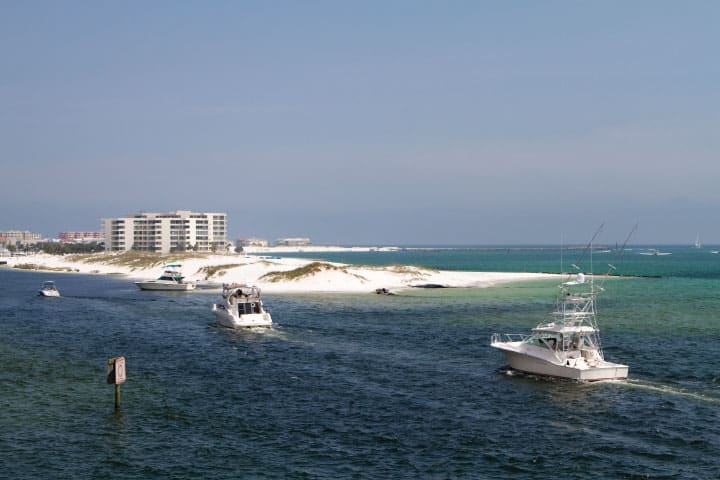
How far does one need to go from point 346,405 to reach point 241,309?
3241cm

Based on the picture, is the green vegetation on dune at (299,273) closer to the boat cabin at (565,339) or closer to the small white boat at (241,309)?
the small white boat at (241,309)

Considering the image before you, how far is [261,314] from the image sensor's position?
65250mm

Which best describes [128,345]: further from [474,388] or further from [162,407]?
[474,388]

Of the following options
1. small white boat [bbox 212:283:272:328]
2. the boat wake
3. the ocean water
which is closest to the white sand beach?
small white boat [bbox 212:283:272:328]

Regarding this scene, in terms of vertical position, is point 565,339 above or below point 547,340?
above

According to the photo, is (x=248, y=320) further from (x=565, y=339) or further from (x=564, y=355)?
(x=564, y=355)

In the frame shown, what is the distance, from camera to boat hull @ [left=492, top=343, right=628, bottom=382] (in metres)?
40.3

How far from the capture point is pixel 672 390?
125ft

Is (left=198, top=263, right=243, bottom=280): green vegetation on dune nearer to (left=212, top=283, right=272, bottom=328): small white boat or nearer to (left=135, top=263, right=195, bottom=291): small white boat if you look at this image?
(left=135, top=263, right=195, bottom=291): small white boat

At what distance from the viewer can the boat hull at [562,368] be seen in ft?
132

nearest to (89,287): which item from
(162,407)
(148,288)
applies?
(148,288)

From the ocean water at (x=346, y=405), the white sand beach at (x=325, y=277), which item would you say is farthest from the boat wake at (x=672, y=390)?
the white sand beach at (x=325, y=277)

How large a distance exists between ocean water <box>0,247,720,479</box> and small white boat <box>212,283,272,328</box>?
1903mm

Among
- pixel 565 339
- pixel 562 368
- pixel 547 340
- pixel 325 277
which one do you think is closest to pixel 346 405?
pixel 562 368
